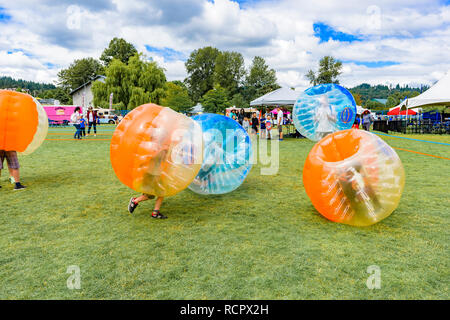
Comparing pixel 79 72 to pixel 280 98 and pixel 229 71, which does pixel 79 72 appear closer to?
pixel 229 71

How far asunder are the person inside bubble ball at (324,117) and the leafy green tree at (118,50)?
5643cm

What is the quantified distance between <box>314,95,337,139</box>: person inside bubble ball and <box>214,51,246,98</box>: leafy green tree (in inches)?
2456

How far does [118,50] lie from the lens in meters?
61.0

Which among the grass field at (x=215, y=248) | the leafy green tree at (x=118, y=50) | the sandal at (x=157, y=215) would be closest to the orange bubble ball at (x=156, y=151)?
the sandal at (x=157, y=215)

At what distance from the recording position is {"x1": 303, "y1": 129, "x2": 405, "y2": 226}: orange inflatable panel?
13.2ft

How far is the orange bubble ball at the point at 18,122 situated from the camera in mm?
5547

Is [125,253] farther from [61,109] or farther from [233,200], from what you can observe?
[61,109]

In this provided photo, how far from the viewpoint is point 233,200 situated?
5.69 metres

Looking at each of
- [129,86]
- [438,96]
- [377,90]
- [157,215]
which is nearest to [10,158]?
[157,215]

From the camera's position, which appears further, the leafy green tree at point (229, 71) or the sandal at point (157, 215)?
the leafy green tree at point (229, 71)

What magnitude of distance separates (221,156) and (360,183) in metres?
2.30

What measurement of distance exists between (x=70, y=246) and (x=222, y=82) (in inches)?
2913

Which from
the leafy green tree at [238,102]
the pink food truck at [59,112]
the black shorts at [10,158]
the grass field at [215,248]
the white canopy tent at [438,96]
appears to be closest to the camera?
the grass field at [215,248]
